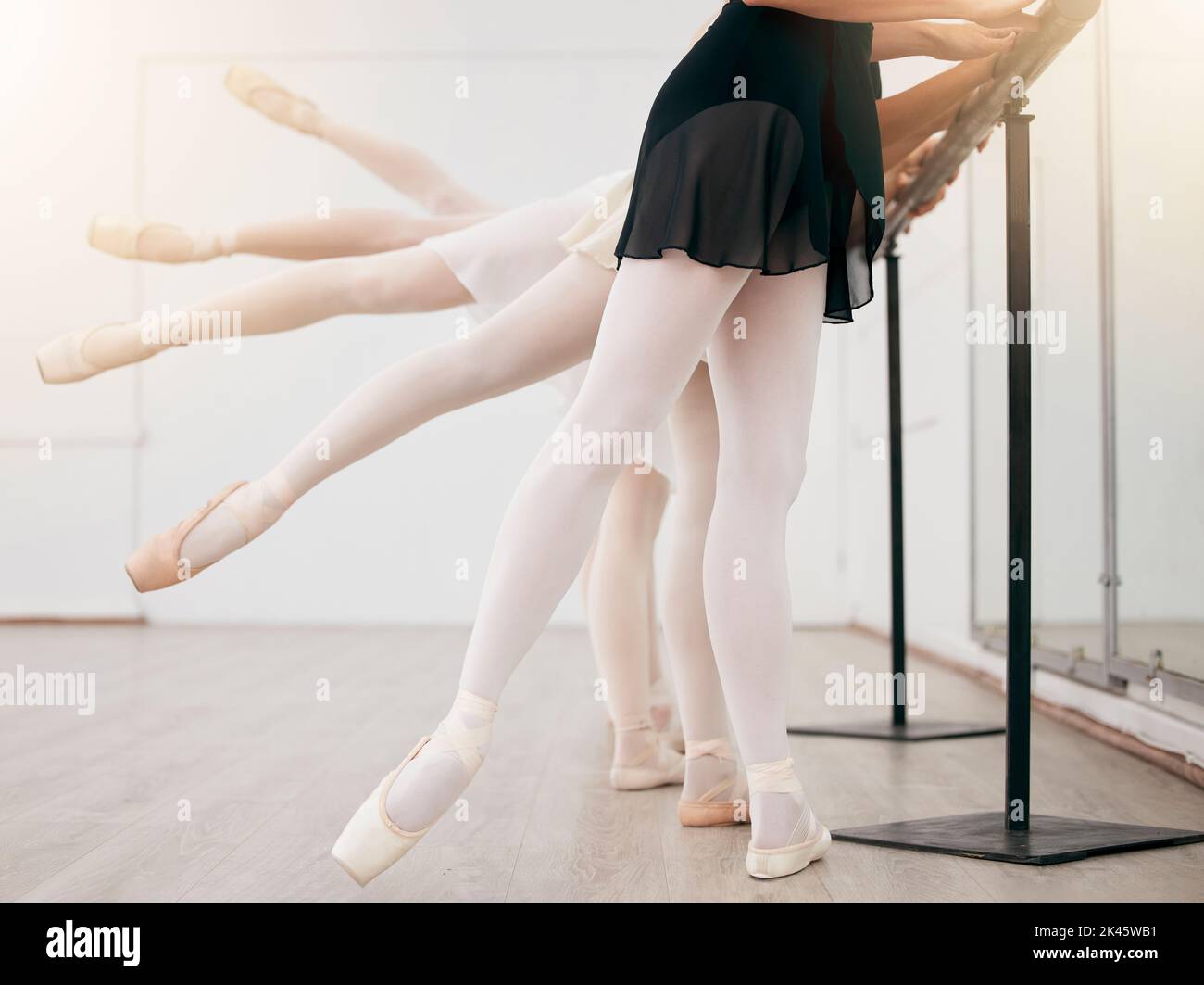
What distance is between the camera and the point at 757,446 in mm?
1149

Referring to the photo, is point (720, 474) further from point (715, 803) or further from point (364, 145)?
point (364, 145)

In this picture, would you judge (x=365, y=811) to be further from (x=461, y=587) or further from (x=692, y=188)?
(x=461, y=587)

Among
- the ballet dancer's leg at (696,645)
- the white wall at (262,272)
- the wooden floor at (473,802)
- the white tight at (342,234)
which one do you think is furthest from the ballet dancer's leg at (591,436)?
the white wall at (262,272)

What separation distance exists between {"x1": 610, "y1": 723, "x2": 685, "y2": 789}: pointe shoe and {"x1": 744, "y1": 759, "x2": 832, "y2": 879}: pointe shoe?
45 cm

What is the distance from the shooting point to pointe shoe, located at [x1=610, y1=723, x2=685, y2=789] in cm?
161

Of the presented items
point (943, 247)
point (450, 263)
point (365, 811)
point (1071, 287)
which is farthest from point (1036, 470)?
point (365, 811)

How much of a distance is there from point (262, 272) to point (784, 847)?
391 centimetres

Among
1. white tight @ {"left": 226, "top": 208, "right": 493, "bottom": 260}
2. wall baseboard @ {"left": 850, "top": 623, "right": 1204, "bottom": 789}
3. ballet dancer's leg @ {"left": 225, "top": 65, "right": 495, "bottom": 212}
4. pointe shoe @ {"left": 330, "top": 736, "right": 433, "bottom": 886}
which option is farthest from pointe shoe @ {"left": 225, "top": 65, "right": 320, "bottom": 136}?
wall baseboard @ {"left": 850, "top": 623, "right": 1204, "bottom": 789}

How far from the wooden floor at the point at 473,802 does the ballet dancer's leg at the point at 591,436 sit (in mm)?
258

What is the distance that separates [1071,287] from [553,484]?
161 cm

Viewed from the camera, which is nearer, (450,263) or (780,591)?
(780,591)

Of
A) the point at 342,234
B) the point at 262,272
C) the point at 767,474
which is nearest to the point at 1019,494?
the point at 767,474

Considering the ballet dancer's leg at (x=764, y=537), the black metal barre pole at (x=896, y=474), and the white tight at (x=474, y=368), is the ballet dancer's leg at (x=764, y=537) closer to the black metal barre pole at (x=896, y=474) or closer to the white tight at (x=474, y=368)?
the white tight at (x=474, y=368)
